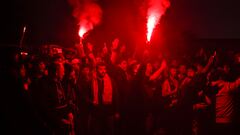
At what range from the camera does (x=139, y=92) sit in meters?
7.05

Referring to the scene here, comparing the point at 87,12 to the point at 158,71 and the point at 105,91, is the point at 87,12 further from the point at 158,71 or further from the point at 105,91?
the point at 158,71

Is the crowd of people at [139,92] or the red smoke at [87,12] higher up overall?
the red smoke at [87,12]

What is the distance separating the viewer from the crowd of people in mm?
6586

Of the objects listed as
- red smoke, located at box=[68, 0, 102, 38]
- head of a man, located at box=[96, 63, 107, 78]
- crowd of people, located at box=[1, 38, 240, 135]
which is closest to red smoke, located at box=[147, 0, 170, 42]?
crowd of people, located at box=[1, 38, 240, 135]

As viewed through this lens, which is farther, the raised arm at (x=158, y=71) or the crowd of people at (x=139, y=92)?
the raised arm at (x=158, y=71)

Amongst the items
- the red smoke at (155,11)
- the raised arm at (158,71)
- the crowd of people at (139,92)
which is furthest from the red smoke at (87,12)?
the raised arm at (158,71)

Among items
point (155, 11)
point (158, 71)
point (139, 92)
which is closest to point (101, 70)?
point (139, 92)

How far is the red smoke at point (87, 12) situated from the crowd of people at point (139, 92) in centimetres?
208

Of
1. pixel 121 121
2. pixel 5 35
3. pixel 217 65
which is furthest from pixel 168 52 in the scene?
pixel 5 35

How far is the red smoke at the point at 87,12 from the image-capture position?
9.40 meters

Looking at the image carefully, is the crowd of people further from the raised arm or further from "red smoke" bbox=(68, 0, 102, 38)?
"red smoke" bbox=(68, 0, 102, 38)

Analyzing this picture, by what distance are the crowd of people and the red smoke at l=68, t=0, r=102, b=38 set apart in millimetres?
2077

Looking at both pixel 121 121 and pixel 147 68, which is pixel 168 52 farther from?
pixel 121 121

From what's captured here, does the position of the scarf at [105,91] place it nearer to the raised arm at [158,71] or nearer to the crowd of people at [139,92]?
the crowd of people at [139,92]
